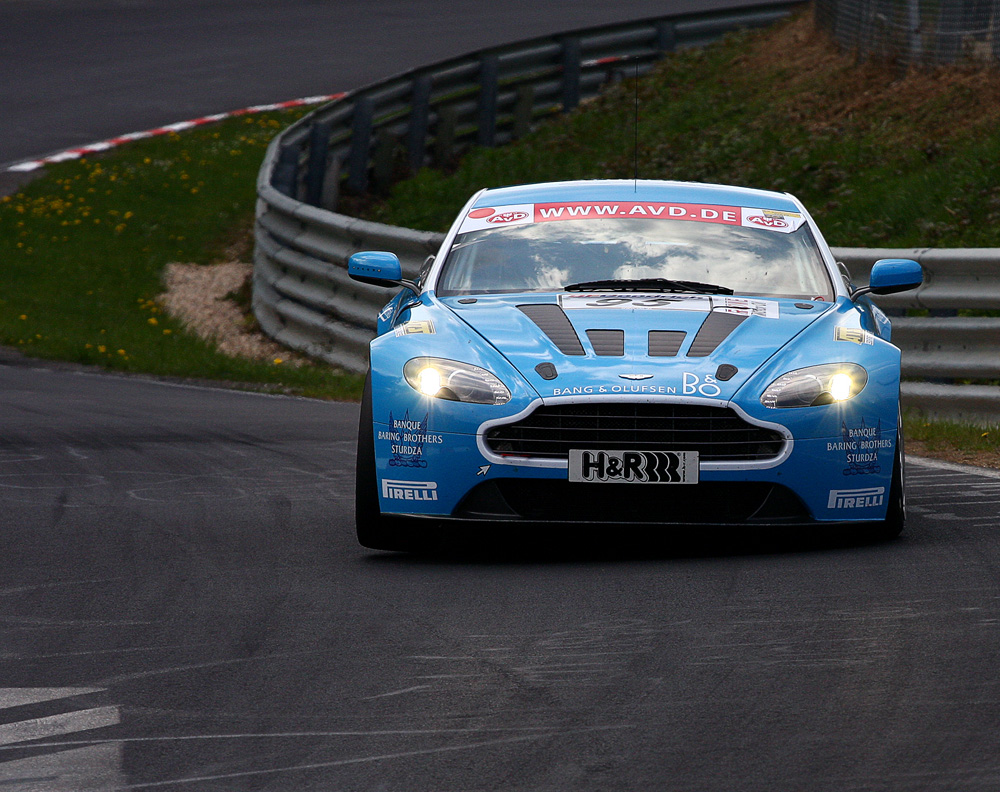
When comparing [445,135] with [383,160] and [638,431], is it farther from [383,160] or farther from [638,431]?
[638,431]

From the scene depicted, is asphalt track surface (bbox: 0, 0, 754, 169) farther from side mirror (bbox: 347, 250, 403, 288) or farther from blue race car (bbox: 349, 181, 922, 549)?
blue race car (bbox: 349, 181, 922, 549)

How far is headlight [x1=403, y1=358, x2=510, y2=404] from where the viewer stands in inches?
246

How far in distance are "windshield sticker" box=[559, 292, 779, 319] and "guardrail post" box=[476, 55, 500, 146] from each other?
14807mm

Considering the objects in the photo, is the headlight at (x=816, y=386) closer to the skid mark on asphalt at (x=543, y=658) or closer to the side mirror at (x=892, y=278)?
the side mirror at (x=892, y=278)

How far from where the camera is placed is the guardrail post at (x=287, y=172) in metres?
16.7

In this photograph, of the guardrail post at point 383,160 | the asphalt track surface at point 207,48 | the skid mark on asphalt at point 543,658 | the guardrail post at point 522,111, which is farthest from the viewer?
the asphalt track surface at point 207,48

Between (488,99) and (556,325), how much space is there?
50.5 ft

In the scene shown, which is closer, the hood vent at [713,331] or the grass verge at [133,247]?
the hood vent at [713,331]

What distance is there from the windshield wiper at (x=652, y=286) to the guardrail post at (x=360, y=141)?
1222 cm

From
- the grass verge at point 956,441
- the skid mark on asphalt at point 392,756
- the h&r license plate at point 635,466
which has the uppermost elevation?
the skid mark on asphalt at point 392,756

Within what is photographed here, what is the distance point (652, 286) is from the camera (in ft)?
23.9

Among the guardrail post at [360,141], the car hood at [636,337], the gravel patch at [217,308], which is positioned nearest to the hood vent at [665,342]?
the car hood at [636,337]

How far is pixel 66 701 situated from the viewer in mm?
4469

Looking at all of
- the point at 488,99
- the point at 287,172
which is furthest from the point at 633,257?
the point at 488,99
